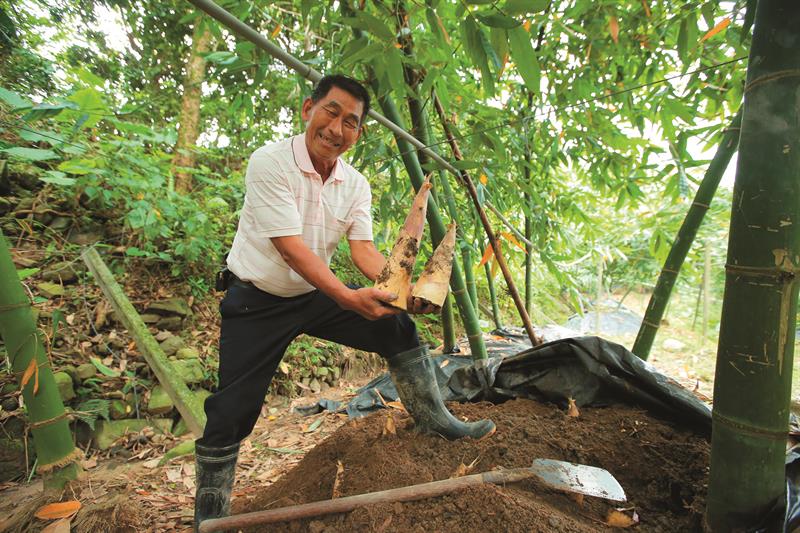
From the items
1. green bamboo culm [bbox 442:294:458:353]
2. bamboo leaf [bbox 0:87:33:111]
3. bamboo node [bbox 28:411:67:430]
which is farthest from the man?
green bamboo culm [bbox 442:294:458:353]

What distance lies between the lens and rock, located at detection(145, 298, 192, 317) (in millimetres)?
3092

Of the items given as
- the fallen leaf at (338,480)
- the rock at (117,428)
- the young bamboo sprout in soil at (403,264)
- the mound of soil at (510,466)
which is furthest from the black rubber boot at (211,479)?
the rock at (117,428)

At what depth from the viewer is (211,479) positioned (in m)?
1.40

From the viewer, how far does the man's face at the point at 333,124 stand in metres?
1.40

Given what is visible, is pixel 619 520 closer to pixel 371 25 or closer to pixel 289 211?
pixel 289 211

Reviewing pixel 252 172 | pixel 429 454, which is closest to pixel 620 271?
pixel 429 454

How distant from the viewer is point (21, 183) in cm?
315

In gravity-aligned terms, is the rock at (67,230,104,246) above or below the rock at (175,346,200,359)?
above

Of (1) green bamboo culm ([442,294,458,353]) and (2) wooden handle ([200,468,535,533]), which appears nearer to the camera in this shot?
(2) wooden handle ([200,468,535,533])

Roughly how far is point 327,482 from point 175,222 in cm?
274

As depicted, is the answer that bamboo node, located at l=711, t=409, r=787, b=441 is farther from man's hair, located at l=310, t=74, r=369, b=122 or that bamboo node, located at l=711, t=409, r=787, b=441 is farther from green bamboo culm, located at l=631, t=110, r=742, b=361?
man's hair, located at l=310, t=74, r=369, b=122

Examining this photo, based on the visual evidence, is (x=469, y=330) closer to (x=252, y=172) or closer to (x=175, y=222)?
(x=252, y=172)

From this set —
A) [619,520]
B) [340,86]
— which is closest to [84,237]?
[340,86]

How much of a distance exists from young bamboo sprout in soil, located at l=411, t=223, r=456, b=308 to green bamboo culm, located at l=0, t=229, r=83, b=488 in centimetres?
148
